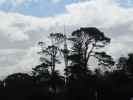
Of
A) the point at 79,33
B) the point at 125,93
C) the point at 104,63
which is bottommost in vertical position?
the point at 125,93

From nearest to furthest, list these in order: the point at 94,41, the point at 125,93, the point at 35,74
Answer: the point at 125,93, the point at 94,41, the point at 35,74

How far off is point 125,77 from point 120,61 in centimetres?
1844

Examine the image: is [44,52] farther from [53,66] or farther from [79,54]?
[79,54]

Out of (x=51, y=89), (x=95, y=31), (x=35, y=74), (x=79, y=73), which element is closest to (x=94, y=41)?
(x=95, y=31)

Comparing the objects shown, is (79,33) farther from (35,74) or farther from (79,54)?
(35,74)

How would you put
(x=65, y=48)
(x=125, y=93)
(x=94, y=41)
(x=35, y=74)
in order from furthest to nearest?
(x=35, y=74) → (x=65, y=48) → (x=94, y=41) → (x=125, y=93)

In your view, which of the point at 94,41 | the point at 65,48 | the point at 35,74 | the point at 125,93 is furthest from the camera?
the point at 35,74

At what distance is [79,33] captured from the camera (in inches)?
3268

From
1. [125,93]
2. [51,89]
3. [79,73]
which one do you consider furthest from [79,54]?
[125,93]

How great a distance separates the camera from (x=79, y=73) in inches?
3292

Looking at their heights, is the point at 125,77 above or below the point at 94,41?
below

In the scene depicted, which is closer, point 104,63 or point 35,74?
point 104,63

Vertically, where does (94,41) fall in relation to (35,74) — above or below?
above

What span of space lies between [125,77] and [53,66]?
15905mm
